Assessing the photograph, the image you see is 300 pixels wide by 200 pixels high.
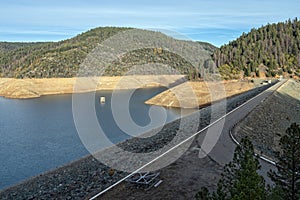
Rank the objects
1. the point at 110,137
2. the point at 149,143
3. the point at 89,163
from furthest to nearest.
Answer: the point at 110,137 → the point at 149,143 → the point at 89,163

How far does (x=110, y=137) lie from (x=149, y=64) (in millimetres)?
89202

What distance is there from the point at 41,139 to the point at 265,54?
7942 centimetres

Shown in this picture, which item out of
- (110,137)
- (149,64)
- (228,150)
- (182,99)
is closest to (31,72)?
(149,64)

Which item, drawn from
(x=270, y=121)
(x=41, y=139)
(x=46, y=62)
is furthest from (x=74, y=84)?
(x=270, y=121)

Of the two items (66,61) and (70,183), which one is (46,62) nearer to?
(66,61)

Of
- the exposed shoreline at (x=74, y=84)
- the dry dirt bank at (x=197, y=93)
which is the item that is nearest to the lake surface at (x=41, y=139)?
the dry dirt bank at (x=197, y=93)

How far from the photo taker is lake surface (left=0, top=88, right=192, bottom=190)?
2614cm

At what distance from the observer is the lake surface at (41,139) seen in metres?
26.1

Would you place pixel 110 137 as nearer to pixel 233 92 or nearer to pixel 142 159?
pixel 142 159

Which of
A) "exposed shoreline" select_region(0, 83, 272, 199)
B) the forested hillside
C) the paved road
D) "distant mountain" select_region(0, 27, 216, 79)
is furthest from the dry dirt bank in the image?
the forested hillside

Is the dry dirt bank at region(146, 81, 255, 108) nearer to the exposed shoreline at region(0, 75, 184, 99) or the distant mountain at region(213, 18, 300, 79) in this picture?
the distant mountain at region(213, 18, 300, 79)

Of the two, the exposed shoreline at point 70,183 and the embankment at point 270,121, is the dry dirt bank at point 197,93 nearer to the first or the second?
the embankment at point 270,121

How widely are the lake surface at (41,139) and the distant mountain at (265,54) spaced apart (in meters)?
38.9

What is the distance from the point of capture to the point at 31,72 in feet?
387
